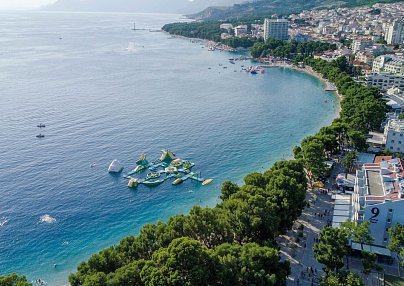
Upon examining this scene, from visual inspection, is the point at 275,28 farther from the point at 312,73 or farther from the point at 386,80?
the point at 386,80

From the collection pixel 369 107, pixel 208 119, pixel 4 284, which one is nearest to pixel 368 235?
pixel 4 284

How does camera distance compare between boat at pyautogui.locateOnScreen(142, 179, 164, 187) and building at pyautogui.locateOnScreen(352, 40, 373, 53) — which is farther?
building at pyautogui.locateOnScreen(352, 40, 373, 53)

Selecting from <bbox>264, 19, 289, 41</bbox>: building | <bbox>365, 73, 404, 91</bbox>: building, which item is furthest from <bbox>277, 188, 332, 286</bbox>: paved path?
<bbox>264, 19, 289, 41</bbox>: building

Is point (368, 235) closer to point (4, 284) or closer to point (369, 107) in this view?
point (4, 284)

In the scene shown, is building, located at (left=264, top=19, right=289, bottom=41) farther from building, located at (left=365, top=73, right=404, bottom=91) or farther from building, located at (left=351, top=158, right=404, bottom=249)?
building, located at (left=351, top=158, right=404, bottom=249)

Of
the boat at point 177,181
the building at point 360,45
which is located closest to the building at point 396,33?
the building at point 360,45

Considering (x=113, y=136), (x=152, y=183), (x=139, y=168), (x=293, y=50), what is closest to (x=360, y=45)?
(x=293, y=50)

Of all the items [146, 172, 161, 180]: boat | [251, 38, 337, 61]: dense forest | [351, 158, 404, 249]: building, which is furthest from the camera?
[251, 38, 337, 61]: dense forest
